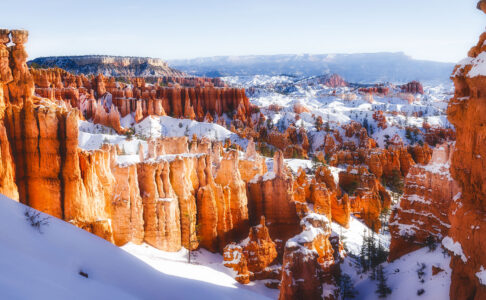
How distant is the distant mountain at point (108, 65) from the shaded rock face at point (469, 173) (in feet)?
422

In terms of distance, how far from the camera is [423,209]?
67.4 feet

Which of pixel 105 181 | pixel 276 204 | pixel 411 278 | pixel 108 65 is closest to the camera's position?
pixel 105 181

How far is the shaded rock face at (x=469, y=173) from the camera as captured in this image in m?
9.21

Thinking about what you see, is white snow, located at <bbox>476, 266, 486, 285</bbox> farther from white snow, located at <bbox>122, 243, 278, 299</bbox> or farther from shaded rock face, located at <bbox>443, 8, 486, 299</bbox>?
white snow, located at <bbox>122, 243, 278, 299</bbox>

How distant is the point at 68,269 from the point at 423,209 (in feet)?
61.4

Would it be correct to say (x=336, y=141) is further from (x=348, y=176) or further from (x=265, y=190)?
(x=265, y=190)

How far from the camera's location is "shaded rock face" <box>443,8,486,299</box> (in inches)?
363

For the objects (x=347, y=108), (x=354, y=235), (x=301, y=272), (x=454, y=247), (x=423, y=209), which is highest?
(x=454, y=247)

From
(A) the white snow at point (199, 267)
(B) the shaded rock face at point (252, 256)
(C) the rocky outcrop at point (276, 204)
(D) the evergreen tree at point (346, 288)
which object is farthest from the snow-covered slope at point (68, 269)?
(C) the rocky outcrop at point (276, 204)

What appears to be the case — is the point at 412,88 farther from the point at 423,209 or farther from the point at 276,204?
the point at 276,204

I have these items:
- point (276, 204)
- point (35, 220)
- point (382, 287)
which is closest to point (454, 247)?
point (382, 287)

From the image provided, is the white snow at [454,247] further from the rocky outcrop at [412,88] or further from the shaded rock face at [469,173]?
the rocky outcrop at [412,88]

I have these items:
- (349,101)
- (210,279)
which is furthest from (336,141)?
(349,101)

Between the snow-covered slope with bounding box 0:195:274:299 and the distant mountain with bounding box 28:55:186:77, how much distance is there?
12558 cm
